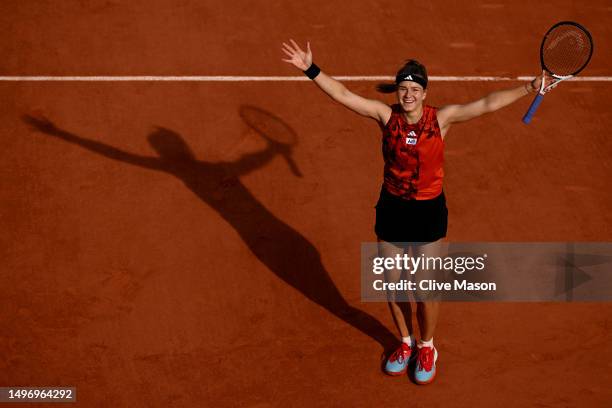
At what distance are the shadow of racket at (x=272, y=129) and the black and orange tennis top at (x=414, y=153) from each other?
9.56 feet

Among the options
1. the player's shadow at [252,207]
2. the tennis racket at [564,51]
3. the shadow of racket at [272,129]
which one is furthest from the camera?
the shadow of racket at [272,129]

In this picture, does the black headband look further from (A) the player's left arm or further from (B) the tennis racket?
(B) the tennis racket

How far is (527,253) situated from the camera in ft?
24.4

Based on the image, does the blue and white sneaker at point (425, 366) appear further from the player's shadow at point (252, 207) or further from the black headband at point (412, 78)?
the black headband at point (412, 78)

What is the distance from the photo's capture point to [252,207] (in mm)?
7977

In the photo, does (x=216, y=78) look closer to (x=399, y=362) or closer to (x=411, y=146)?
(x=411, y=146)

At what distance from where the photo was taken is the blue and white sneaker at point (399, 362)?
644 centimetres

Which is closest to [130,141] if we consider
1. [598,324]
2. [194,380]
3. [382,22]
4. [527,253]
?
[194,380]

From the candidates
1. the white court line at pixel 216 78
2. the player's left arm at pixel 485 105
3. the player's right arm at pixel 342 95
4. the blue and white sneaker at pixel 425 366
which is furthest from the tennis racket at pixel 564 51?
the white court line at pixel 216 78

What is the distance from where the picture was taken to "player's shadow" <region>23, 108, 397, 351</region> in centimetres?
714

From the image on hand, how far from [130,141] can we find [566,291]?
5302 millimetres

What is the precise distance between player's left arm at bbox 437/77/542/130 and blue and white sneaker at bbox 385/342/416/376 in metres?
2.15

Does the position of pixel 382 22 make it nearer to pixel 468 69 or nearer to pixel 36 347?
pixel 468 69

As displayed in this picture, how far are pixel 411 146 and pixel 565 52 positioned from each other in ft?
5.94
